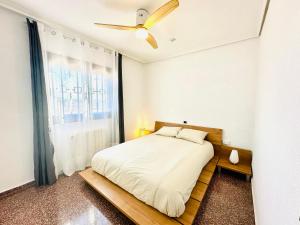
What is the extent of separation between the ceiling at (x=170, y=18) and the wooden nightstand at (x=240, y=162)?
7.11ft

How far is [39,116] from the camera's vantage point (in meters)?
1.95

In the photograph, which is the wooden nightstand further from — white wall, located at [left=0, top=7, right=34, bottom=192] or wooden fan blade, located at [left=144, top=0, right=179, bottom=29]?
white wall, located at [left=0, top=7, right=34, bottom=192]

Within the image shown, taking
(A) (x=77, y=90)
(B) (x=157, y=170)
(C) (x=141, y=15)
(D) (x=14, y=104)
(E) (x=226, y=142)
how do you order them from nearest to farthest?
(B) (x=157, y=170) < (C) (x=141, y=15) < (D) (x=14, y=104) < (A) (x=77, y=90) < (E) (x=226, y=142)

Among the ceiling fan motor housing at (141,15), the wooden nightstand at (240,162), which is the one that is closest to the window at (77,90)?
the ceiling fan motor housing at (141,15)

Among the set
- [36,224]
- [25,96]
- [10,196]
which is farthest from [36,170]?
[25,96]

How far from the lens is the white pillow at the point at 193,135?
2666 mm

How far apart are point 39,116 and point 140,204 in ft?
6.35

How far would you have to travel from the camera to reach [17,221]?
145 cm

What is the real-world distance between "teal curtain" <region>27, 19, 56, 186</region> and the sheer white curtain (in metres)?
0.09

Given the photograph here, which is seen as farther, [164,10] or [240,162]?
[240,162]

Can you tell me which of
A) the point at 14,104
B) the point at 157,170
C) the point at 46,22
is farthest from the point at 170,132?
the point at 46,22

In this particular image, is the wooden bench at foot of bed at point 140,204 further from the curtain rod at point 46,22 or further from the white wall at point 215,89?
the curtain rod at point 46,22

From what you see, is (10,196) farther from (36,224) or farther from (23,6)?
(23,6)

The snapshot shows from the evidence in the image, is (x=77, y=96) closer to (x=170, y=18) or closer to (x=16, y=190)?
(x=16, y=190)
